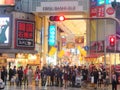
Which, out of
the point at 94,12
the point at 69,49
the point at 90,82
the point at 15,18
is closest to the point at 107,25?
the point at 94,12

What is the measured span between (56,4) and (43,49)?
9588 millimetres

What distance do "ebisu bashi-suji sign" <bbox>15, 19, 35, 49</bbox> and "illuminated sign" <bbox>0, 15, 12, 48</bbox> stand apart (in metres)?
1.06

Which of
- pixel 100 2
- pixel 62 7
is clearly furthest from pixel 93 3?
pixel 62 7

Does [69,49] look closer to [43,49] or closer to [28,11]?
[43,49]

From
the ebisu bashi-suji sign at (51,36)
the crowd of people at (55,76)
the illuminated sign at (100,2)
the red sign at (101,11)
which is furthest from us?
the ebisu bashi-suji sign at (51,36)

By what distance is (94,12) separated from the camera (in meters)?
59.1

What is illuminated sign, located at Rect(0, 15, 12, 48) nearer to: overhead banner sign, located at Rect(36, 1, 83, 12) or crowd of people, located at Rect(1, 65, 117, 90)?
overhead banner sign, located at Rect(36, 1, 83, 12)

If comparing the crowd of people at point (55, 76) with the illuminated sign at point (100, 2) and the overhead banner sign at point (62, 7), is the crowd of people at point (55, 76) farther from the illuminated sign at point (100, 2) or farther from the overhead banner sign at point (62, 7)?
the illuminated sign at point (100, 2)

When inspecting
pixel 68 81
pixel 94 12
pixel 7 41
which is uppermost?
pixel 94 12

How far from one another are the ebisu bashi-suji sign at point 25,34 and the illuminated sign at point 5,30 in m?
1.06

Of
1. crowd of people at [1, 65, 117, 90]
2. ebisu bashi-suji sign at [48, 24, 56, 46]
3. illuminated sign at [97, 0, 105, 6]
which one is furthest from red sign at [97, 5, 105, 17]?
crowd of people at [1, 65, 117, 90]

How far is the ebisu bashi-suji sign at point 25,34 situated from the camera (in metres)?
57.3

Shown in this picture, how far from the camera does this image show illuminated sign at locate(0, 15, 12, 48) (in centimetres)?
5703

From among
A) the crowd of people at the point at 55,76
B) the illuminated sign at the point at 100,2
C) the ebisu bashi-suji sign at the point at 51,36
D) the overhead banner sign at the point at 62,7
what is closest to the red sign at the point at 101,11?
the illuminated sign at the point at 100,2
